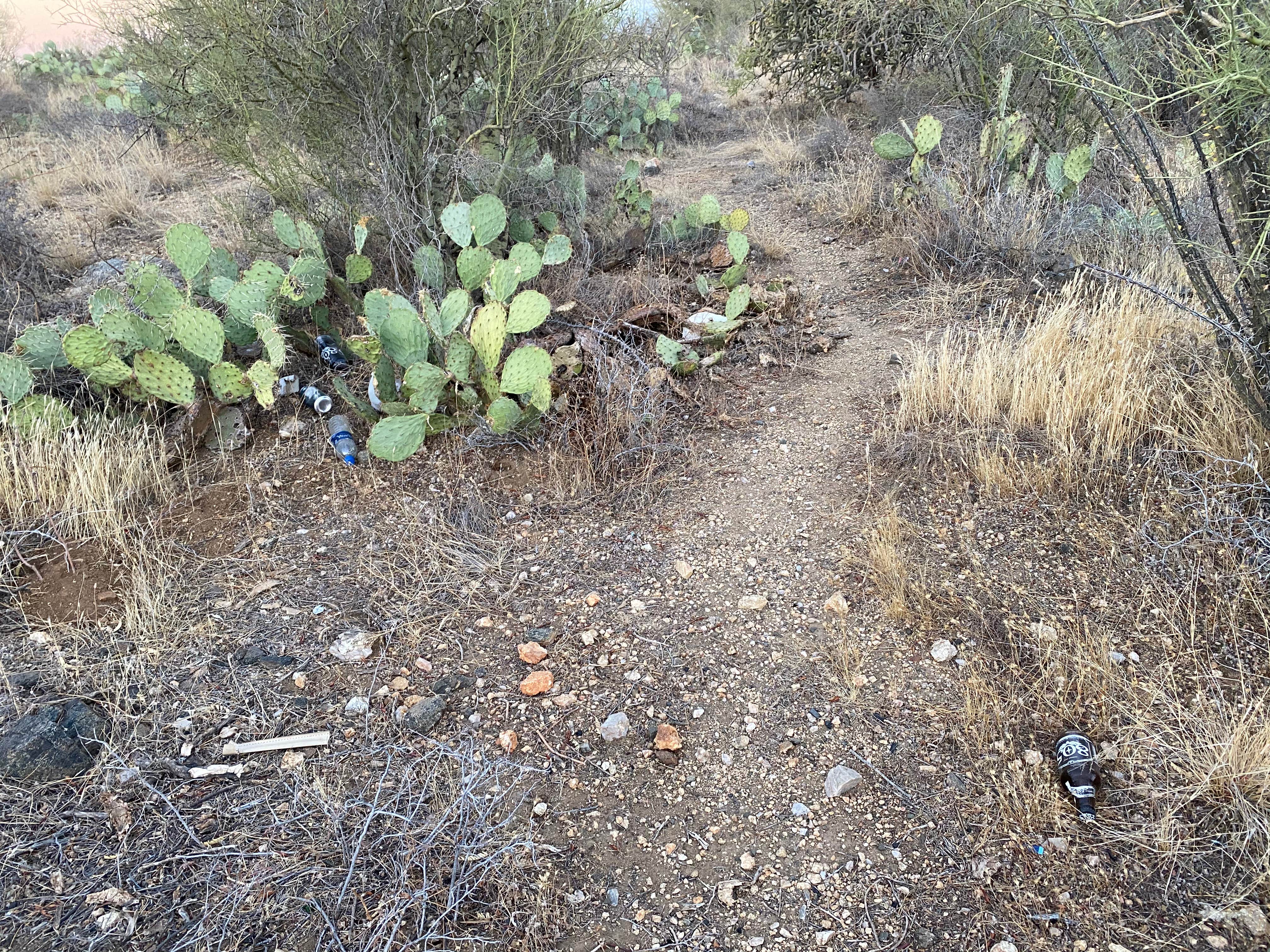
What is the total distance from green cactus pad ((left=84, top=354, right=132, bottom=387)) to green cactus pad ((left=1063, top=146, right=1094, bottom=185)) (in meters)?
5.52

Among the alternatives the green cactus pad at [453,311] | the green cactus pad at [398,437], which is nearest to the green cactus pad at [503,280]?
the green cactus pad at [453,311]

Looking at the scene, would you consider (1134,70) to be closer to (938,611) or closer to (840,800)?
(938,611)

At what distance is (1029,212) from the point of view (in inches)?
196

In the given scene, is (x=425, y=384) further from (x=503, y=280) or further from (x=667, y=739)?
(x=667, y=739)

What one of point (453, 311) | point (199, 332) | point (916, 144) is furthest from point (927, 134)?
point (199, 332)

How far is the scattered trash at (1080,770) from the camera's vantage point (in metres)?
2.04

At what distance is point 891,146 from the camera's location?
602 cm

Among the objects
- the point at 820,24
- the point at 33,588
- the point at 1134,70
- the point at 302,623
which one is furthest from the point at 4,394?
the point at 820,24

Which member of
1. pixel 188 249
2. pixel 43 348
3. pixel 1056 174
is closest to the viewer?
pixel 43 348

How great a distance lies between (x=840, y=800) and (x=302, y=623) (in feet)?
5.86

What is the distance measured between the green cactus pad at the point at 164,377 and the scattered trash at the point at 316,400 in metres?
0.48

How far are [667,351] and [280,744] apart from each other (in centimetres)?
246

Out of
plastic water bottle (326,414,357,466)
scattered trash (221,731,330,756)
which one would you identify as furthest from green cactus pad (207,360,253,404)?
scattered trash (221,731,330,756)

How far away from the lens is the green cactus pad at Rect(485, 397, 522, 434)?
332cm
